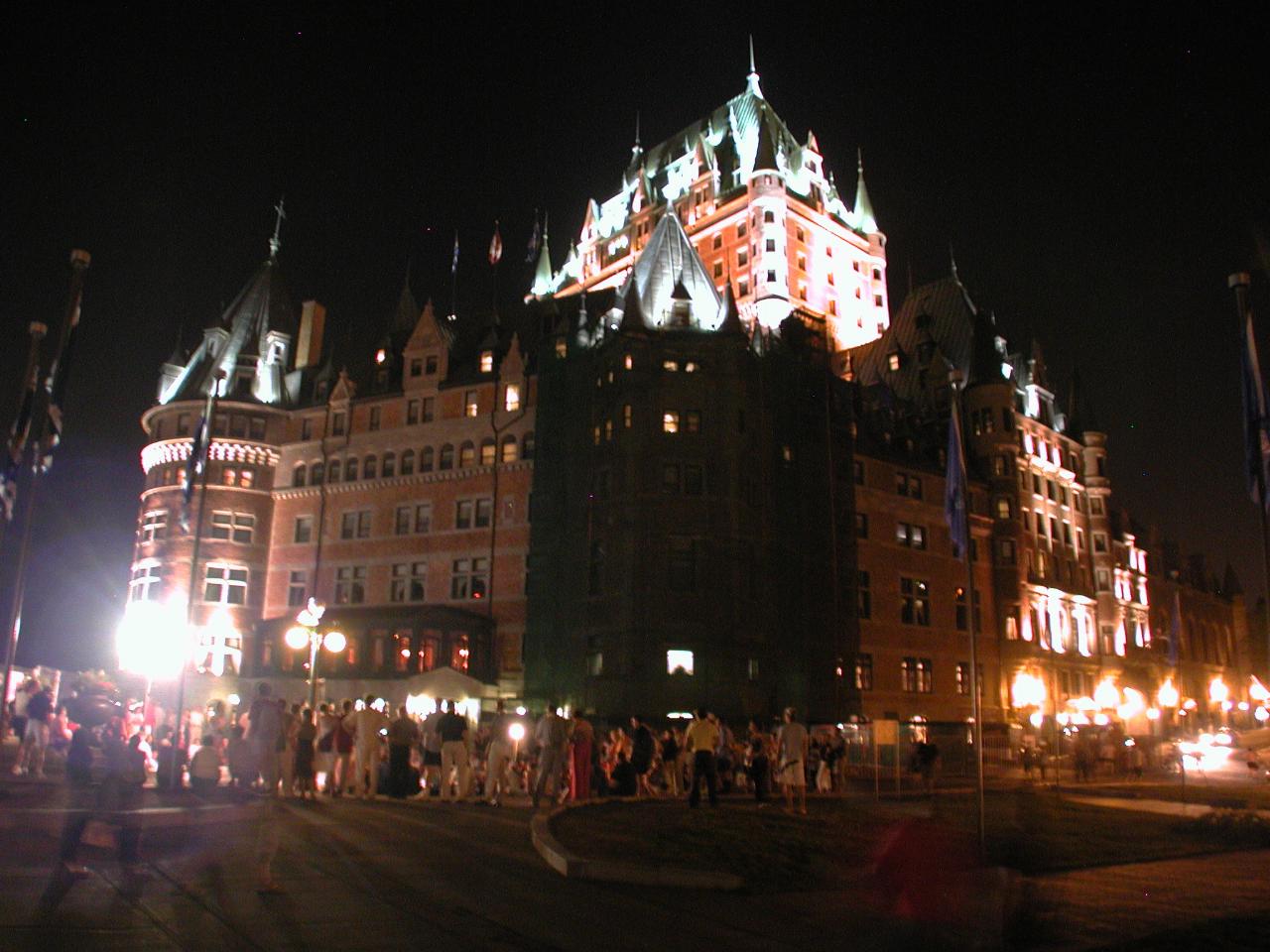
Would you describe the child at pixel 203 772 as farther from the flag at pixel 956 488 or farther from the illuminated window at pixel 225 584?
the illuminated window at pixel 225 584

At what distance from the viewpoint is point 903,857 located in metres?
7.32

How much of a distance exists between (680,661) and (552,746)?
20.8 meters

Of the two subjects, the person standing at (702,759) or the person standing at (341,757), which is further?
the person standing at (341,757)

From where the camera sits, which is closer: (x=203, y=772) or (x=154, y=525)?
(x=203, y=772)

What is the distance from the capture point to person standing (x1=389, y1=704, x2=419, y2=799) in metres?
23.1

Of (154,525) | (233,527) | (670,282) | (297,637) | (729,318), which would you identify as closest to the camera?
(729,318)

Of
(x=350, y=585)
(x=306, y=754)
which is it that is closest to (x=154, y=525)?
(x=350, y=585)

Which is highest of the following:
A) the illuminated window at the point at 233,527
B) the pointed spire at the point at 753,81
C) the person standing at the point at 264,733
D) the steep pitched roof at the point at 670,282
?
the pointed spire at the point at 753,81

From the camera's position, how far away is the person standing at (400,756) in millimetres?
23141

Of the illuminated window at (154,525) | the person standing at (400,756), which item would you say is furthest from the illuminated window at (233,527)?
the person standing at (400,756)

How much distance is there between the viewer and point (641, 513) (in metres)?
45.1

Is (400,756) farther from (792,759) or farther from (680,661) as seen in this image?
(680,661)

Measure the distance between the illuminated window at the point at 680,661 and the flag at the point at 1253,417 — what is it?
2503cm

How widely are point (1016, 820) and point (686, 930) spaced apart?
386 cm
